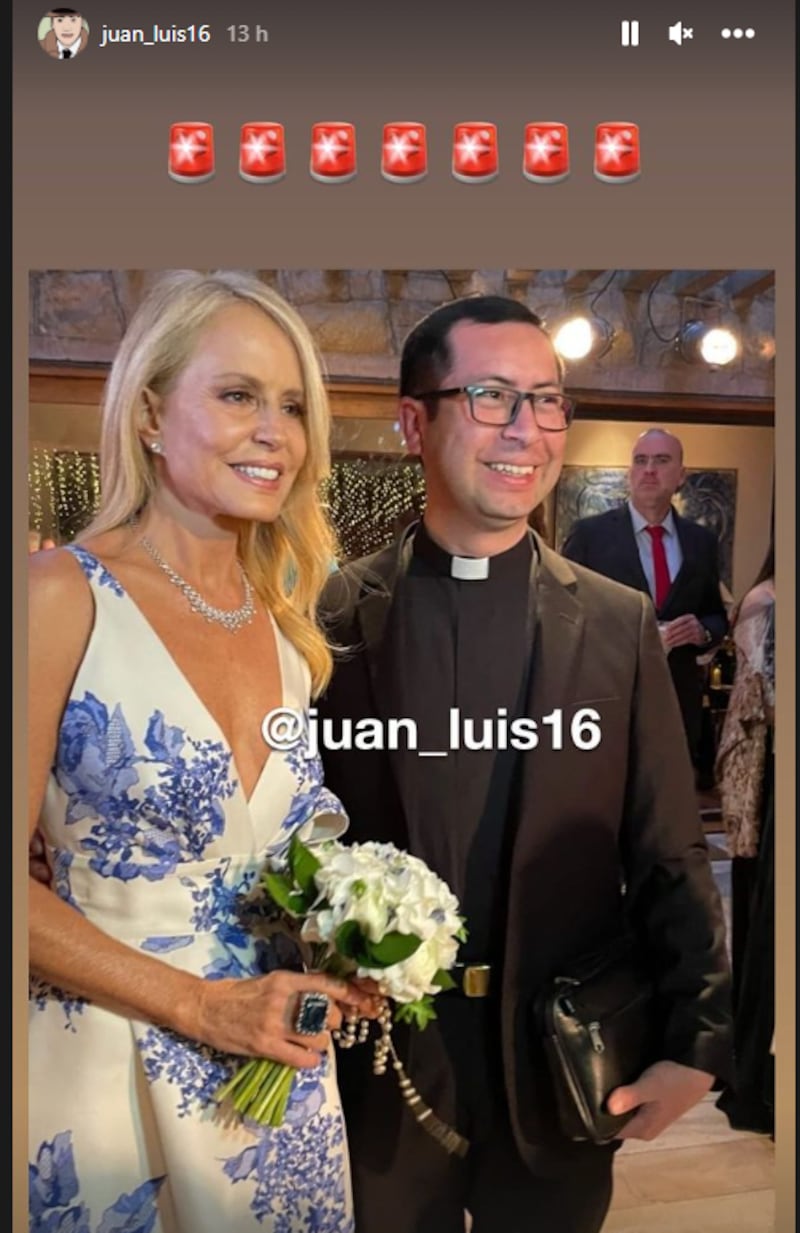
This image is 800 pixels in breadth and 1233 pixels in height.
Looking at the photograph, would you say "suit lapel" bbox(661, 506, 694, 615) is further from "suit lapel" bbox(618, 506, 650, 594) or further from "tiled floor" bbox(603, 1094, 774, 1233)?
"tiled floor" bbox(603, 1094, 774, 1233)

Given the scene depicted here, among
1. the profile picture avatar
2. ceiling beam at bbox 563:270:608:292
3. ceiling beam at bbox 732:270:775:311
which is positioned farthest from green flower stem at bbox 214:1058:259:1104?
the profile picture avatar

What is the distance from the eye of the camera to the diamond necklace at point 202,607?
145 cm

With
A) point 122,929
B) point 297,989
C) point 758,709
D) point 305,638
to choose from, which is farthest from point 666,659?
point 122,929

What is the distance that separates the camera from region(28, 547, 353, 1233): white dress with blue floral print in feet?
4.56

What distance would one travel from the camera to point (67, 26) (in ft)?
4.84

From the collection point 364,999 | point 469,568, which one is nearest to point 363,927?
point 364,999

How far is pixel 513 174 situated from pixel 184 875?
3.81ft

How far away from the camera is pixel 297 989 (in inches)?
55.4

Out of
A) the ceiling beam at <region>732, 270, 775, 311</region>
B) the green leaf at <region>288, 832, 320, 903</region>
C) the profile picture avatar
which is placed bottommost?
the green leaf at <region>288, 832, 320, 903</region>

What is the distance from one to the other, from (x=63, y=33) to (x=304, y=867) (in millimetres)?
1295

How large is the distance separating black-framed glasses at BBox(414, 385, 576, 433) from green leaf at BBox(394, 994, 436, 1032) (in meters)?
0.85

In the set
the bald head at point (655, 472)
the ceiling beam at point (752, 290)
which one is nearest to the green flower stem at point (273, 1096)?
the bald head at point (655, 472)

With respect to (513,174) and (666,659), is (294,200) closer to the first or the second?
(513,174)

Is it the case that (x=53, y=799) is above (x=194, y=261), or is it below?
below
